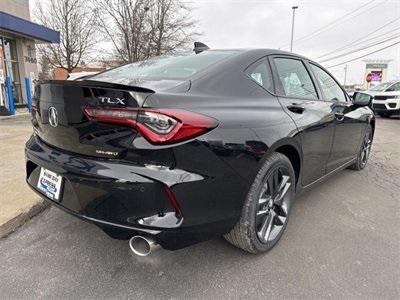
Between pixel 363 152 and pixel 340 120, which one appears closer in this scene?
pixel 340 120

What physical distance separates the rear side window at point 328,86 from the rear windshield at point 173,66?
4.24ft

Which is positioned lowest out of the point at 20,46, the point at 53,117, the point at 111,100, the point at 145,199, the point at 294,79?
the point at 145,199

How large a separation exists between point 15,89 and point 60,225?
13.0 metres

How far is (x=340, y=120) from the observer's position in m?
3.45

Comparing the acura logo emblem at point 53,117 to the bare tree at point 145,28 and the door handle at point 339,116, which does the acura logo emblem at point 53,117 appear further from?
the bare tree at point 145,28

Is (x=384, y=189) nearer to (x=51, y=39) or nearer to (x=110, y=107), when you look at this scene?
(x=110, y=107)

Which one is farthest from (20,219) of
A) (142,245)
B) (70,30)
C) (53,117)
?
(70,30)

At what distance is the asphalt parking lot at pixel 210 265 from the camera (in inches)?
82.4

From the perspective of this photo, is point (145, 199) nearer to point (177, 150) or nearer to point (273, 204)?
point (177, 150)

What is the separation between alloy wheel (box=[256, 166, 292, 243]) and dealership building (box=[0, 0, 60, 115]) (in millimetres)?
11740

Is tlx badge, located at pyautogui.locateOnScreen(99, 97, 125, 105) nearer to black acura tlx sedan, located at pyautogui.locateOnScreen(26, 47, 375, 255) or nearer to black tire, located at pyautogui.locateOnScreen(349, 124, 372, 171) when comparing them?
black acura tlx sedan, located at pyautogui.locateOnScreen(26, 47, 375, 255)

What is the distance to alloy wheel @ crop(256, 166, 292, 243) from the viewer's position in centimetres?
243

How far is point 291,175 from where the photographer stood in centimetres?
269

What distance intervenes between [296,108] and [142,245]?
5.42ft
